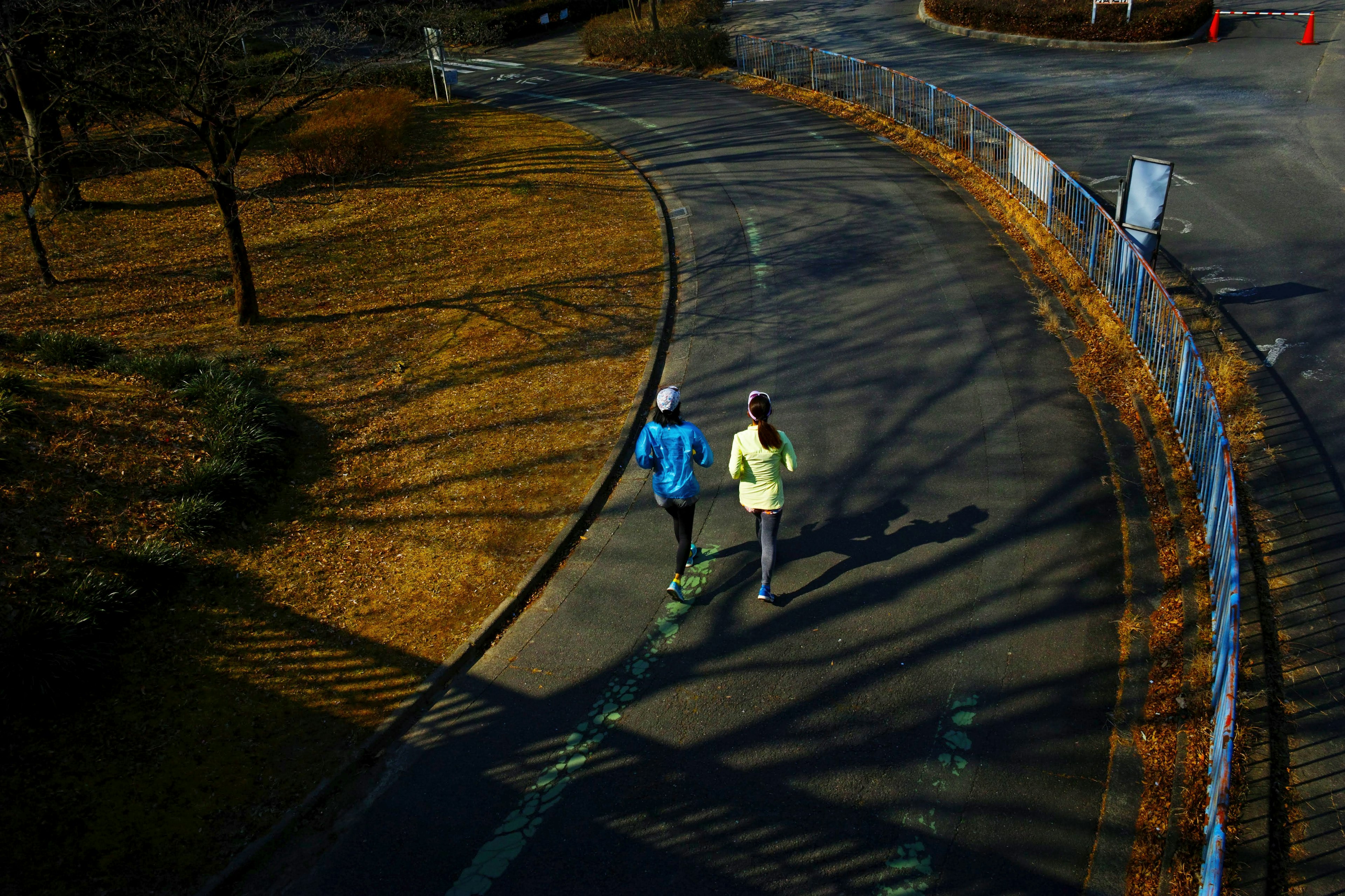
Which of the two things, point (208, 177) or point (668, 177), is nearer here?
point (208, 177)

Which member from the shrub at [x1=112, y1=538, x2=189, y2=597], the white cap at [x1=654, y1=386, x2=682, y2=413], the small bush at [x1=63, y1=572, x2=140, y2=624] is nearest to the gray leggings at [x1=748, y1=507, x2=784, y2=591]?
the white cap at [x1=654, y1=386, x2=682, y2=413]

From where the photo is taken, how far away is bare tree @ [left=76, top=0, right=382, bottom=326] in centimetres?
1202

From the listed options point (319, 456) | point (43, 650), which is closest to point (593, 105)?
point (319, 456)

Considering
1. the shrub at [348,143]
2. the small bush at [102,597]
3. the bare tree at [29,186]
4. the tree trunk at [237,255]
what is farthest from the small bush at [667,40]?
the small bush at [102,597]

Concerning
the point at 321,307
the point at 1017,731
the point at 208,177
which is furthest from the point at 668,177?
the point at 1017,731

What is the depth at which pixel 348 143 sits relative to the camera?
64.6 feet

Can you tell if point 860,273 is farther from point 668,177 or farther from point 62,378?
point 62,378

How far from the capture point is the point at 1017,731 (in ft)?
21.0

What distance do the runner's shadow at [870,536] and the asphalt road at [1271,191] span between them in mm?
2463

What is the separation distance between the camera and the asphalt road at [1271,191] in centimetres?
666

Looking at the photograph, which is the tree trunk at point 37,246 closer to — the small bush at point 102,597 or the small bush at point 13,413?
the small bush at point 13,413

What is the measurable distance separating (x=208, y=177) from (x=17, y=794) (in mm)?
8181

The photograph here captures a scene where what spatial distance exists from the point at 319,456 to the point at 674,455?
4637 millimetres

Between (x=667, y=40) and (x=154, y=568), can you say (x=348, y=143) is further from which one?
(x=154, y=568)
